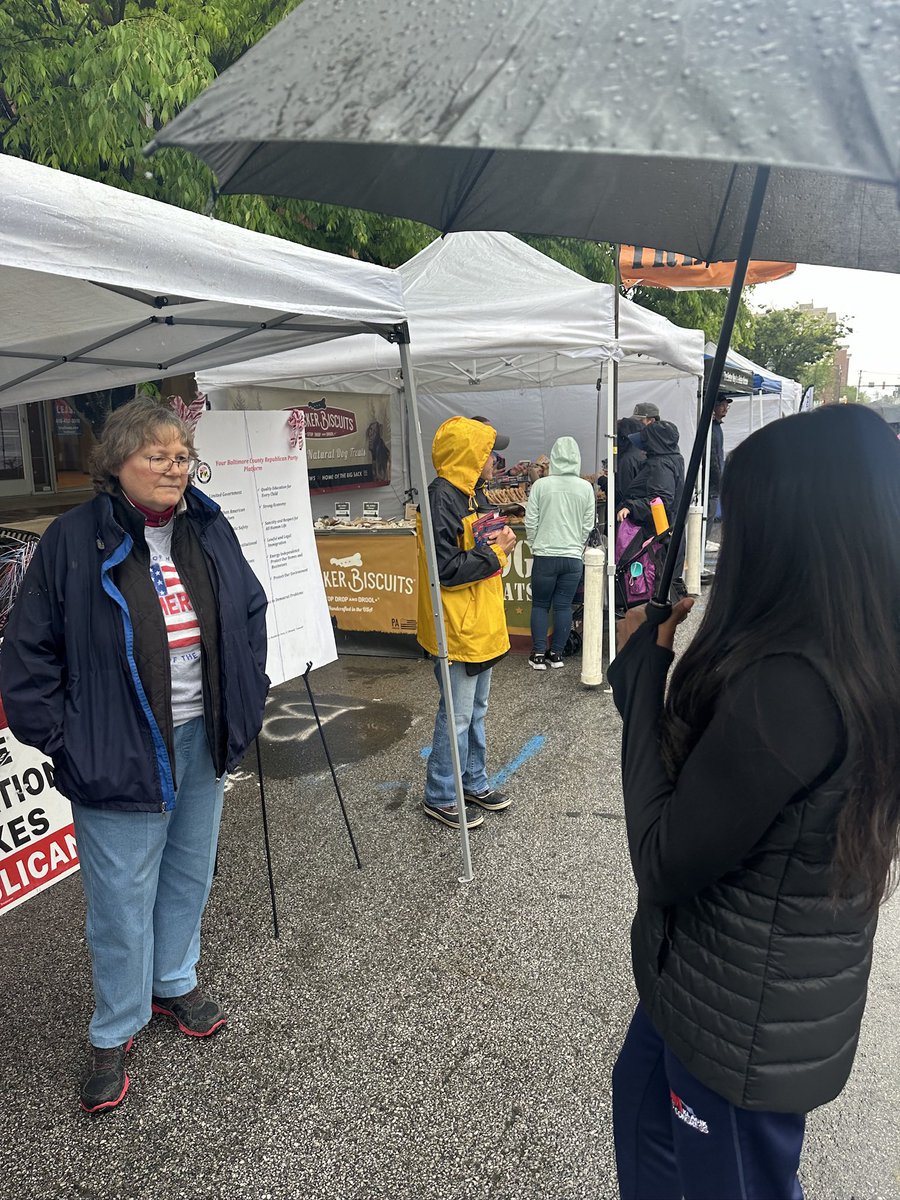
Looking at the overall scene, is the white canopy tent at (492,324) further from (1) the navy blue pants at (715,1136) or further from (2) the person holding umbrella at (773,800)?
(1) the navy blue pants at (715,1136)

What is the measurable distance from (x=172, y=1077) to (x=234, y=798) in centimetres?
210

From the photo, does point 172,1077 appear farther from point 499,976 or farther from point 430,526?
point 430,526

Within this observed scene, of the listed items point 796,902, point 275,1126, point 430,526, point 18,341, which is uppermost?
point 18,341

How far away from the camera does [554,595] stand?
6965 millimetres

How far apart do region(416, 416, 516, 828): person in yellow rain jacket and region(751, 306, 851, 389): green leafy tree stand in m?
36.7

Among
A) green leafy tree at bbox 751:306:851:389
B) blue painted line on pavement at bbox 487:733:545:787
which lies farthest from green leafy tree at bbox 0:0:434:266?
green leafy tree at bbox 751:306:851:389

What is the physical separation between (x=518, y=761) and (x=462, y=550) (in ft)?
5.63

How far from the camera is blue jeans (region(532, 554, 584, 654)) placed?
22.4 ft

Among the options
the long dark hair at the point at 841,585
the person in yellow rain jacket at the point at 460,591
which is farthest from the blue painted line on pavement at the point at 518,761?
the long dark hair at the point at 841,585

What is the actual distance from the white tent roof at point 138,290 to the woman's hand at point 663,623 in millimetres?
1413

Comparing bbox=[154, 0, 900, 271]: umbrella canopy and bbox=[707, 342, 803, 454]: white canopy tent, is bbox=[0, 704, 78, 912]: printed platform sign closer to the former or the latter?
bbox=[154, 0, 900, 271]: umbrella canopy

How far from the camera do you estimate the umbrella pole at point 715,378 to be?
1509 mm

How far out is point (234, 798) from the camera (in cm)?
458

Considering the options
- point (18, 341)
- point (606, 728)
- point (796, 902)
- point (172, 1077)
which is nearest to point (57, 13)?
point (18, 341)
